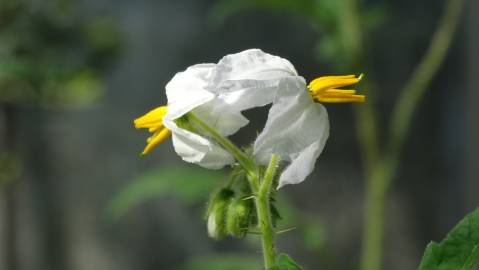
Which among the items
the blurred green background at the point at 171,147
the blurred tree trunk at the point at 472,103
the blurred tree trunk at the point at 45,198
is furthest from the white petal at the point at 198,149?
the blurred tree trunk at the point at 45,198

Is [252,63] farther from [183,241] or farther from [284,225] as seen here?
[183,241]

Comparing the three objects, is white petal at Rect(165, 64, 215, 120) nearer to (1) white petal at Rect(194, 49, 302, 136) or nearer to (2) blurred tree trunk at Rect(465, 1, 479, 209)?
(1) white petal at Rect(194, 49, 302, 136)

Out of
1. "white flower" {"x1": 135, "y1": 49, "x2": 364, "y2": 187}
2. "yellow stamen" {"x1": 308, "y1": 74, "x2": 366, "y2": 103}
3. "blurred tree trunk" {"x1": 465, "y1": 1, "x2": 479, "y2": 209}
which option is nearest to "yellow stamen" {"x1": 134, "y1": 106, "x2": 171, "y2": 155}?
"white flower" {"x1": 135, "y1": 49, "x2": 364, "y2": 187}

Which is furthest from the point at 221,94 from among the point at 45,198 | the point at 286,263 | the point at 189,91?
the point at 45,198

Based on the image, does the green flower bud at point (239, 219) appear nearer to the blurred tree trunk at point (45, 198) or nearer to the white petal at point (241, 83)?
the white petal at point (241, 83)

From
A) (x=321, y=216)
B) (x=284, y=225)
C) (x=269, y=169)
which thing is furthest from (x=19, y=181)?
(x=269, y=169)

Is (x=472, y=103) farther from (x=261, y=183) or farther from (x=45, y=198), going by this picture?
(x=261, y=183)
